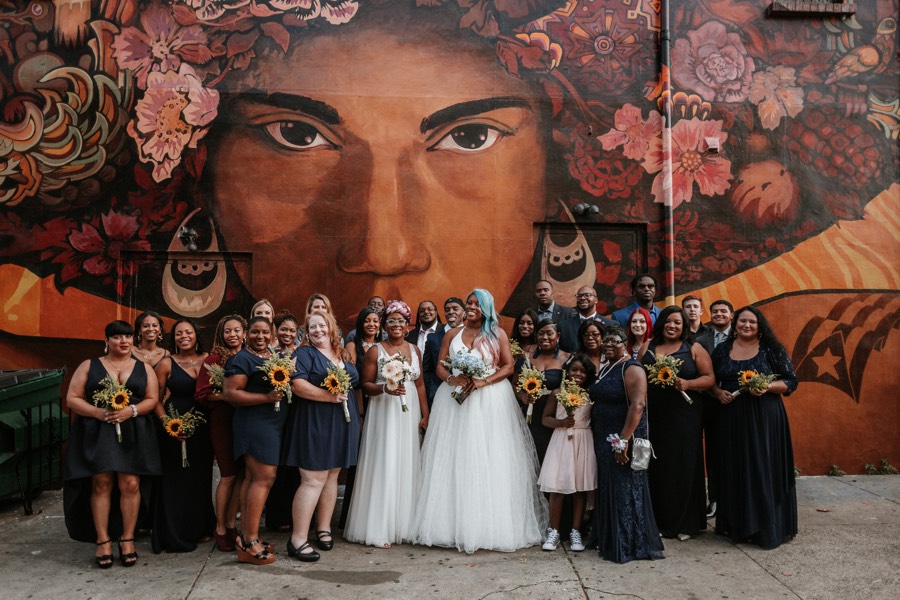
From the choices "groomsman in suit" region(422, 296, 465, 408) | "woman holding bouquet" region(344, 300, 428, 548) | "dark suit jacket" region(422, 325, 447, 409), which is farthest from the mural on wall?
"woman holding bouquet" region(344, 300, 428, 548)

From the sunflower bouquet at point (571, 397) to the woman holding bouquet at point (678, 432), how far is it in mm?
773

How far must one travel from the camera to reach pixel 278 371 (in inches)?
220

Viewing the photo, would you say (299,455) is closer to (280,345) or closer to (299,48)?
(280,345)

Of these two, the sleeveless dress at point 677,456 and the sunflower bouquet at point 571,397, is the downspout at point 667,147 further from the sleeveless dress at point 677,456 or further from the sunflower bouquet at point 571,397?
the sunflower bouquet at point 571,397

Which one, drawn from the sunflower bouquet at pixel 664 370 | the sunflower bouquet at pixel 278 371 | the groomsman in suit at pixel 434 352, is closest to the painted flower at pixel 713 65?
the groomsman in suit at pixel 434 352

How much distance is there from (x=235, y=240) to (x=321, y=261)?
1.16m

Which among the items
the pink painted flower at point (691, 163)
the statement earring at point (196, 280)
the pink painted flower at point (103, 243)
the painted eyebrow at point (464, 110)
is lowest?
the statement earring at point (196, 280)

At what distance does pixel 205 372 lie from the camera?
6.13m

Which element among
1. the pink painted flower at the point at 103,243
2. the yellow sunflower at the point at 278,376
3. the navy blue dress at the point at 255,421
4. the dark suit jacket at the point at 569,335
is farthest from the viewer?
the pink painted flower at the point at 103,243

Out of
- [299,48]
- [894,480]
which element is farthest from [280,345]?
[894,480]

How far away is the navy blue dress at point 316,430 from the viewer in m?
5.80

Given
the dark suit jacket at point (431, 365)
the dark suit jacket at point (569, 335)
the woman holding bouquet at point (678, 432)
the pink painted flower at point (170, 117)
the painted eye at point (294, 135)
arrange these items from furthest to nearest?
the painted eye at point (294, 135) < the pink painted flower at point (170, 117) < the dark suit jacket at point (569, 335) < the dark suit jacket at point (431, 365) < the woman holding bouquet at point (678, 432)

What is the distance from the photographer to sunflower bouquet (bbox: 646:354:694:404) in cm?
624

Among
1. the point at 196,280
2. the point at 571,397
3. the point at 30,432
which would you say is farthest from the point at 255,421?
the point at 196,280
